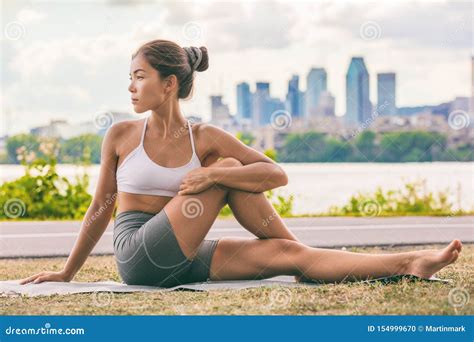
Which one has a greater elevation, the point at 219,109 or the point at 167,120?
the point at 167,120

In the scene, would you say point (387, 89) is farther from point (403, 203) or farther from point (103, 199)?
point (103, 199)

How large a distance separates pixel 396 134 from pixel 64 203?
5239mm

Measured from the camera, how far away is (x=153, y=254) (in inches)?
160

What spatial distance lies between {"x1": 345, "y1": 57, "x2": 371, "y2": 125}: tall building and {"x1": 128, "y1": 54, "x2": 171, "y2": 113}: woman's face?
18.8ft

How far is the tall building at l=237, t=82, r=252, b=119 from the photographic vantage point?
9.60 meters

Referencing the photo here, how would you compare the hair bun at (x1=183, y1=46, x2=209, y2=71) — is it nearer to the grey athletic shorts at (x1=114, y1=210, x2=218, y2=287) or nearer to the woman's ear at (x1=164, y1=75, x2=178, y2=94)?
the woman's ear at (x1=164, y1=75, x2=178, y2=94)

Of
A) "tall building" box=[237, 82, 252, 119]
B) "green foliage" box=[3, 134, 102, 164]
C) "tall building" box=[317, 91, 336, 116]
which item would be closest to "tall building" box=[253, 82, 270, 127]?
"tall building" box=[237, 82, 252, 119]

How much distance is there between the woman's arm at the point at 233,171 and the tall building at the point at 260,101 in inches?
187

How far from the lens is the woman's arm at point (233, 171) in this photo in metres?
3.99

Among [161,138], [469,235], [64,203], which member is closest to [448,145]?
[469,235]

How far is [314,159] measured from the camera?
12797 millimetres

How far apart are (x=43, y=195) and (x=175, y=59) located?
5.73 metres

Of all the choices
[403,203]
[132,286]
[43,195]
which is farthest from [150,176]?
[403,203]
